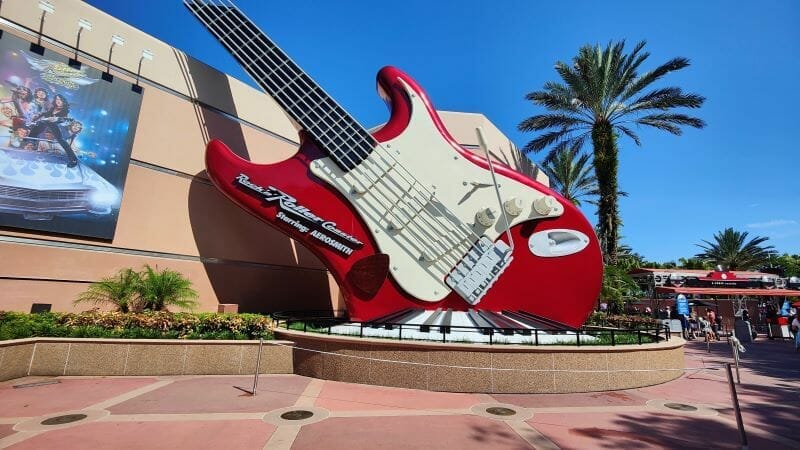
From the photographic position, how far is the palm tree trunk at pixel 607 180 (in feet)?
67.2

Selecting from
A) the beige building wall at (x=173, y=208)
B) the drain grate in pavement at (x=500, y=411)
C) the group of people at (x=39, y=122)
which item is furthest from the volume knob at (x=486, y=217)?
the group of people at (x=39, y=122)

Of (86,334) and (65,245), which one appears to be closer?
(86,334)

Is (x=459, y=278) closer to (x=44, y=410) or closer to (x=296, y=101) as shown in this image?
(x=296, y=101)

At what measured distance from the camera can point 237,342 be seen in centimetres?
966

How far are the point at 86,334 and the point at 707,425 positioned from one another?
40.9 feet

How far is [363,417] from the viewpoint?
20.7ft

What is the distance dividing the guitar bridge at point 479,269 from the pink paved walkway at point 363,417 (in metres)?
4.21

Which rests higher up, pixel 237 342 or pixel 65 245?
pixel 65 245

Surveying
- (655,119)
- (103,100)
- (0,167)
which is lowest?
(0,167)

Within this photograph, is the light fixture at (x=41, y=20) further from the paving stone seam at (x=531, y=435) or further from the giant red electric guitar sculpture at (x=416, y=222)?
the paving stone seam at (x=531, y=435)

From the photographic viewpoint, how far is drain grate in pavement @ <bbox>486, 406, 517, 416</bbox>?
6609mm

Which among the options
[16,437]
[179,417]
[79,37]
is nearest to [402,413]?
[179,417]

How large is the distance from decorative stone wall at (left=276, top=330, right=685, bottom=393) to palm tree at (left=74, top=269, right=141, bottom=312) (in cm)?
609

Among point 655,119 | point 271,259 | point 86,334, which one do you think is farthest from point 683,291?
point 86,334
